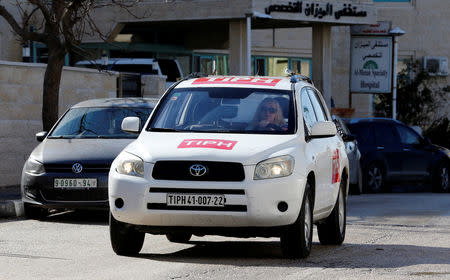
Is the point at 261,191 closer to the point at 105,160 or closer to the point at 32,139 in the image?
the point at 105,160

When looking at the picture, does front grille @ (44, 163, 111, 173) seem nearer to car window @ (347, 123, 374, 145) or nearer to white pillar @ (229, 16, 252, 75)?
car window @ (347, 123, 374, 145)

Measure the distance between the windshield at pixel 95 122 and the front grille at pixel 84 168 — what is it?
44.9 inches

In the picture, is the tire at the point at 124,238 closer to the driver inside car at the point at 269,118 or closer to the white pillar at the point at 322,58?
the driver inside car at the point at 269,118

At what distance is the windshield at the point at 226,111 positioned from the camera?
11008mm

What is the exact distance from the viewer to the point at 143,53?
3888 cm

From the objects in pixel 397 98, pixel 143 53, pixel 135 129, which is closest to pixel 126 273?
pixel 135 129

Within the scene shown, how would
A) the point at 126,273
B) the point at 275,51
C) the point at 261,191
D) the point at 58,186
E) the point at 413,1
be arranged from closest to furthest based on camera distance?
1. the point at 126,273
2. the point at 261,191
3. the point at 58,186
4. the point at 275,51
5. the point at 413,1

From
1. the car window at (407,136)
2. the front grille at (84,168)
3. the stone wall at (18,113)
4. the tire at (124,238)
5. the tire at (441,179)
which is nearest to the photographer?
the tire at (124,238)

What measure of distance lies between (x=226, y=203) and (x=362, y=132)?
1552 cm

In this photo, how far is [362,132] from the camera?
25.2 meters

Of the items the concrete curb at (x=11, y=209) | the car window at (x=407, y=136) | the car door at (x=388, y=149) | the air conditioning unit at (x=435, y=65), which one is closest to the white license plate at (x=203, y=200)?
the concrete curb at (x=11, y=209)

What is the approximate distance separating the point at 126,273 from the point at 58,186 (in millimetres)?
5368

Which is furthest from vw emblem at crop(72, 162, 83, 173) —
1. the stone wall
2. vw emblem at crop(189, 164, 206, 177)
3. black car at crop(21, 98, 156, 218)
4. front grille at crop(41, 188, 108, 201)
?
the stone wall

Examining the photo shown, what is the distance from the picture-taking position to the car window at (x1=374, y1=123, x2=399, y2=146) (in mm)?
25328
